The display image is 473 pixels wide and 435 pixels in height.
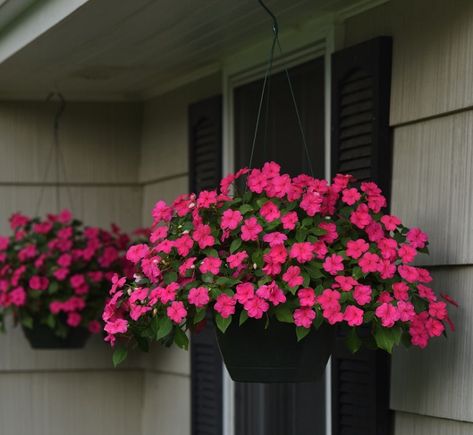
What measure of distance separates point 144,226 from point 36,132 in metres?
0.62

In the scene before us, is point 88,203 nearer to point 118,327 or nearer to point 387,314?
point 118,327

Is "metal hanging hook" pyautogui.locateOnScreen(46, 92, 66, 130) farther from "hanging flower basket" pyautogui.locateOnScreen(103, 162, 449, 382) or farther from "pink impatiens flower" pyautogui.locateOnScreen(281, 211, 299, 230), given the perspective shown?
"pink impatiens flower" pyautogui.locateOnScreen(281, 211, 299, 230)

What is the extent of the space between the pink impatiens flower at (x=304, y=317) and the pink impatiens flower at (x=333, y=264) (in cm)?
10

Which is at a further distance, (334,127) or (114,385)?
(114,385)

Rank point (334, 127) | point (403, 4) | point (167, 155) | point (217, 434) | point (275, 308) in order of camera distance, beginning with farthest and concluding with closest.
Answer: point (167, 155), point (217, 434), point (334, 127), point (403, 4), point (275, 308)

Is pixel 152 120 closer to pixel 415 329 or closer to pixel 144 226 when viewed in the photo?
pixel 144 226

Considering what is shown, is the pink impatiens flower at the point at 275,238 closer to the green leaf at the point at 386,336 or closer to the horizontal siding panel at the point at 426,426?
the green leaf at the point at 386,336

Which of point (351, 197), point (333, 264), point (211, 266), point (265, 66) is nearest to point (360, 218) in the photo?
point (351, 197)

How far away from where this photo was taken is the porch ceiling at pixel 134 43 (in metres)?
3.15

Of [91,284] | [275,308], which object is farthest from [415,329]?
[91,284]

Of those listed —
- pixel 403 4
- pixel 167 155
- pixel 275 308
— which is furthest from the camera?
pixel 167 155

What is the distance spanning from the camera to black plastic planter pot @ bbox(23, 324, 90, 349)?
420 centimetres

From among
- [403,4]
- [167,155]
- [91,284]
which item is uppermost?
[403,4]

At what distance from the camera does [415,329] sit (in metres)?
2.44
